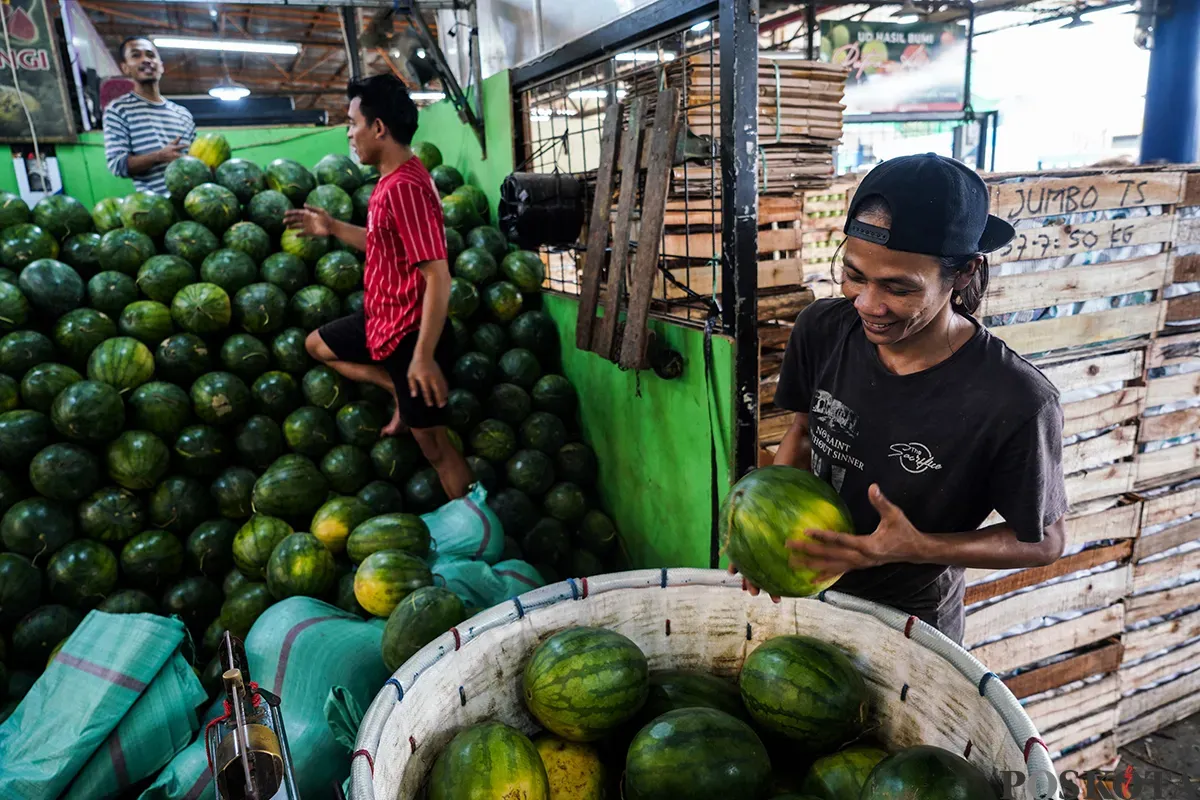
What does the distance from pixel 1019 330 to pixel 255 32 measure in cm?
1706

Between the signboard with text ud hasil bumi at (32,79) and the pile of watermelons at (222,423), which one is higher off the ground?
the signboard with text ud hasil bumi at (32,79)

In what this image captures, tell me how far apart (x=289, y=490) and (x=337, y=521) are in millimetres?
378

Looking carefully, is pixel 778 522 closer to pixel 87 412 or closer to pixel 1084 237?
pixel 1084 237

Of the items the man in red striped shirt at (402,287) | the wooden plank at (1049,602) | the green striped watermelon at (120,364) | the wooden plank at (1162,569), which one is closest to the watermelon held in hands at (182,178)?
the green striped watermelon at (120,364)

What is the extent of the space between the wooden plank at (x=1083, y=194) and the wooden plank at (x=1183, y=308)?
45cm

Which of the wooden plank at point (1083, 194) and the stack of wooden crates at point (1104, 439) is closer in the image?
the wooden plank at point (1083, 194)

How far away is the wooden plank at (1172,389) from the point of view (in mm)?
3211

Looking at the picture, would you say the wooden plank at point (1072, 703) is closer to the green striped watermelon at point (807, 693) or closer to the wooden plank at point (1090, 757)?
the wooden plank at point (1090, 757)

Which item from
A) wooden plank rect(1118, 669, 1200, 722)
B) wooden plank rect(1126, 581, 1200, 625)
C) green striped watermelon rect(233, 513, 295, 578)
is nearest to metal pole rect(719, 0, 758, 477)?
green striped watermelon rect(233, 513, 295, 578)

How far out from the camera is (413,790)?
5.24 ft

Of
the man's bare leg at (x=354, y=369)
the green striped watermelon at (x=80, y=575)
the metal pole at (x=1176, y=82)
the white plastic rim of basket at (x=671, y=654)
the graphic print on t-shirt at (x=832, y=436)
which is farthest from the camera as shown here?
the metal pole at (x=1176, y=82)

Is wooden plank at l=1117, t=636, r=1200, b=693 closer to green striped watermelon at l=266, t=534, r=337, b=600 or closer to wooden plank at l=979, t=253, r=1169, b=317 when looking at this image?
wooden plank at l=979, t=253, r=1169, b=317

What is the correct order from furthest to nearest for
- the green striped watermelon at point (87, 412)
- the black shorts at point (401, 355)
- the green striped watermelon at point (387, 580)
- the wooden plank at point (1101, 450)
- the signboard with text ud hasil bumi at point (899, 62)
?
the signboard with text ud hasil bumi at point (899, 62)
the black shorts at point (401, 355)
the green striped watermelon at point (87, 412)
the wooden plank at point (1101, 450)
the green striped watermelon at point (387, 580)

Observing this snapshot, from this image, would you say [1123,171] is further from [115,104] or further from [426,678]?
[115,104]
